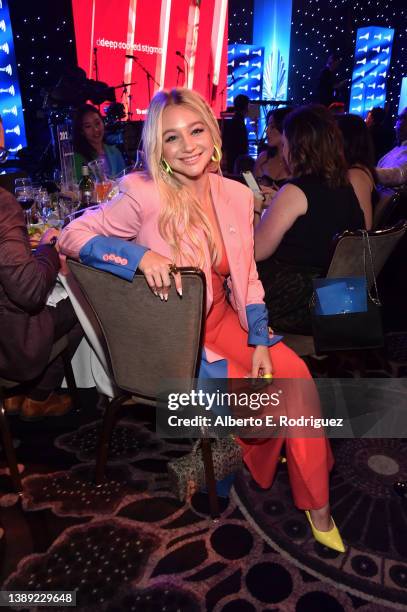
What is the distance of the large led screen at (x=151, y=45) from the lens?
7.87 metres

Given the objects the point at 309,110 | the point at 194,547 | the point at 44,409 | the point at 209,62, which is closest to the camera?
the point at 194,547

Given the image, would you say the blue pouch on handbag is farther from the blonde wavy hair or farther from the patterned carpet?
the patterned carpet

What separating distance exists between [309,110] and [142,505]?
196 centimetres

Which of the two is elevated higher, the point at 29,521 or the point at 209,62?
the point at 209,62

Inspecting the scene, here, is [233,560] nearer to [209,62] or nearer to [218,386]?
[218,386]

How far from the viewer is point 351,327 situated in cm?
194

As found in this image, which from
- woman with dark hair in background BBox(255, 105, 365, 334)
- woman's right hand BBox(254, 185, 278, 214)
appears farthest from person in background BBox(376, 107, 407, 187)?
woman with dark hair in background BBox(255, 105, 365, 334)

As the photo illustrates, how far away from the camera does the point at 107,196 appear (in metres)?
2.78

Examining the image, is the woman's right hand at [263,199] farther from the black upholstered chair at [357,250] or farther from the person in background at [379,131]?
the person in background at [379,131]

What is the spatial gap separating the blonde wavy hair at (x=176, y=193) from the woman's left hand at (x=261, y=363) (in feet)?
1.33

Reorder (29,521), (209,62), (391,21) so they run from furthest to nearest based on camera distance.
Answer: (391,21) < (209,62) < (29,521)

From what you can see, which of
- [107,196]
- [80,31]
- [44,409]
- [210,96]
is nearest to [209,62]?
[210,96]

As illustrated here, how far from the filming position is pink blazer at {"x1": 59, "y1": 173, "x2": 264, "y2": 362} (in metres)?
1.70

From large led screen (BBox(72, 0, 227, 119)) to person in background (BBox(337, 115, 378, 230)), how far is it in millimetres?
5481
